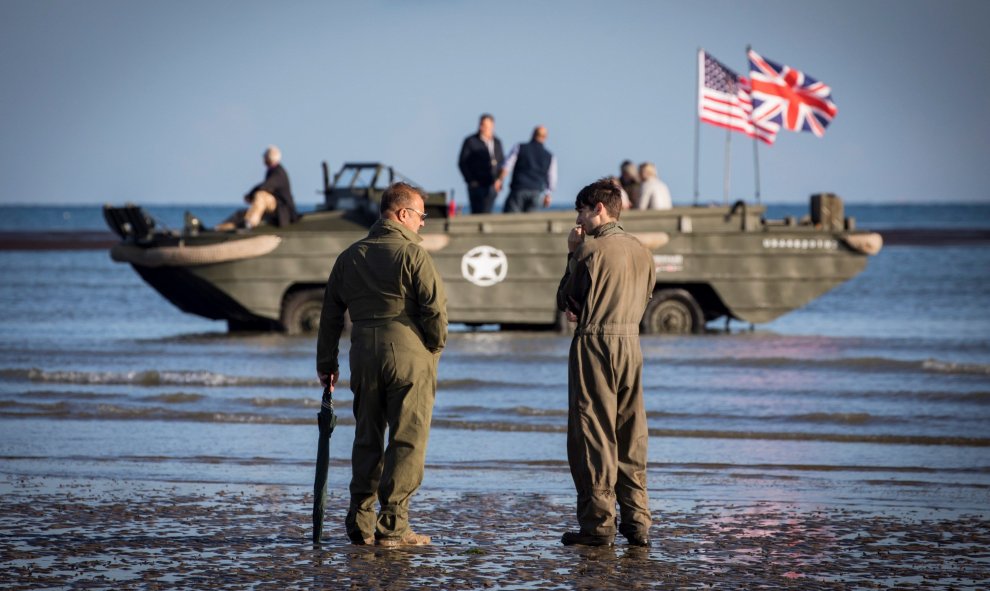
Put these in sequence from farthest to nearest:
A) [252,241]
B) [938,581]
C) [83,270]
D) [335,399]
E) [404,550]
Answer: [83,270], [252,241], [335,399], [404,550], [938,581]

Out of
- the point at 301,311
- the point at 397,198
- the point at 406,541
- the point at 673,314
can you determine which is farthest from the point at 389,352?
the point at 673,314

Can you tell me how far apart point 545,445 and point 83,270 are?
33542 mm

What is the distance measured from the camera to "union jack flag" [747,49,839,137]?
20.2 meters

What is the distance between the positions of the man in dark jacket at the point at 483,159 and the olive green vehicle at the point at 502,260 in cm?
50

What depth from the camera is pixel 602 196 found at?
7117mm

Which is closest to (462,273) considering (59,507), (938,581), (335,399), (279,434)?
(335,399)

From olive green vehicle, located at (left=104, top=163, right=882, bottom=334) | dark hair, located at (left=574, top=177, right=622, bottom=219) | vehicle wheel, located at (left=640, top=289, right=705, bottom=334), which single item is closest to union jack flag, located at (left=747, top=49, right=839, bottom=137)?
olive green vehicle, located at (left=104, top=163, right=882, bottom=334)

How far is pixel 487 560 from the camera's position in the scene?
668cm

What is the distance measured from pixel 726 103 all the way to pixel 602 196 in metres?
13.6

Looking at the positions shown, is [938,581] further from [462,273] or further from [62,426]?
[462,273]

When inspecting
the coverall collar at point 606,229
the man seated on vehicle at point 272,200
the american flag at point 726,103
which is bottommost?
the coverall collar at point 606,229

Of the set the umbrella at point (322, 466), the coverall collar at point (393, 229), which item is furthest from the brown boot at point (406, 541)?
the coverall collar at point (393, 229)

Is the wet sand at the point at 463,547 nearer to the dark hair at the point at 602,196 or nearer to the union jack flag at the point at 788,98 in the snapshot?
the dark hair at the point at 602,196

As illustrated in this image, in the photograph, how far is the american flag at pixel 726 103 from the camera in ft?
66.2
